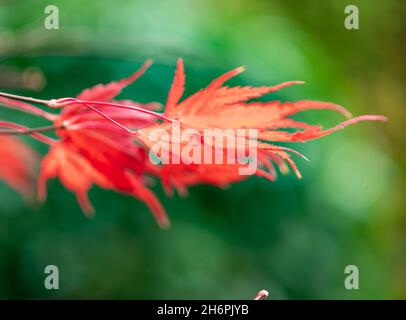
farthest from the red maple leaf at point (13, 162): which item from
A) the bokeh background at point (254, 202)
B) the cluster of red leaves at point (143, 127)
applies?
the bokeh background at point (254, 202)

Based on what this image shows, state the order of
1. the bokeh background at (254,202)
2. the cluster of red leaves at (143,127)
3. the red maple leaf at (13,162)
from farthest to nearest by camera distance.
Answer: the bokeh background at (254,202) < the red maple leaf at (13,162) < the cluster of red leaves at (143,127)

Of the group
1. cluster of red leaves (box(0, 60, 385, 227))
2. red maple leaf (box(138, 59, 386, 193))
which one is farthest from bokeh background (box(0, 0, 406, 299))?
red maple leaf (box(138, 59, 386, 193))

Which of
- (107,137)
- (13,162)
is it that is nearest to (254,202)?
(13,162)

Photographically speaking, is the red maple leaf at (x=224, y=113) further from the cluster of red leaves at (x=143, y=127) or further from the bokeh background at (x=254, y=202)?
the bokeh background at (x=254, y=202)

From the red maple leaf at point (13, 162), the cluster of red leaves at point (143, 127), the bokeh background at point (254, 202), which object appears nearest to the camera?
the cluster of red leaves at point (143, 127)

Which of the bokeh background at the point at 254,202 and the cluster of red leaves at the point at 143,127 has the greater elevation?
the bokeh background at the point at 254,202

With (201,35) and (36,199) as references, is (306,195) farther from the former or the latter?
(36,199)

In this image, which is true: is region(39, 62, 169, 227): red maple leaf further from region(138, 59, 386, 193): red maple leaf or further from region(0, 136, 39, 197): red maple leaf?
region(0, 136, 39, 197): red maple leaf
